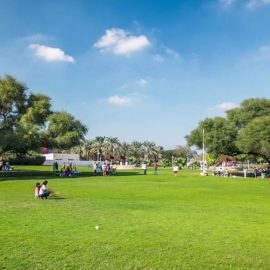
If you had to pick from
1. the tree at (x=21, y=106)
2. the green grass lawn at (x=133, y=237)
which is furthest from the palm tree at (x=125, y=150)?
the green grass lawn at (x=133, y=237)

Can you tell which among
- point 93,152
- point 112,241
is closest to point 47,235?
point 112,241

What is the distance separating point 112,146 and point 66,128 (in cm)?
6851

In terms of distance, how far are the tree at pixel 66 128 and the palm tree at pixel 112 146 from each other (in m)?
62.6

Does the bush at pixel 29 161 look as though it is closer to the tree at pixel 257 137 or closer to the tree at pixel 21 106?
the tree at pixel 21 106

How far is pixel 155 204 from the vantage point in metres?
18.4

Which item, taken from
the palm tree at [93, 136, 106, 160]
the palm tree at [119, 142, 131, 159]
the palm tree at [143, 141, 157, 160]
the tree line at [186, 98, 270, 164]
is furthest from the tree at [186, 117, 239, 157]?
the palm tree at [143, 141, 157, 160]

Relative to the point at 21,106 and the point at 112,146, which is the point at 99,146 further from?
the point at 21,106

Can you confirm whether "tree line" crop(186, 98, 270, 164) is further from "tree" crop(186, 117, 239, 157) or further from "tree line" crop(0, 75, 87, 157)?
"tree line" crop(0, 75, 87, 157)

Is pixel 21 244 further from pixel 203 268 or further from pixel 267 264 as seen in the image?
pixel 267 264

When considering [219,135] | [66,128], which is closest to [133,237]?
[219,135]

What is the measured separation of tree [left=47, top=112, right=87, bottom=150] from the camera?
8162 centimetres

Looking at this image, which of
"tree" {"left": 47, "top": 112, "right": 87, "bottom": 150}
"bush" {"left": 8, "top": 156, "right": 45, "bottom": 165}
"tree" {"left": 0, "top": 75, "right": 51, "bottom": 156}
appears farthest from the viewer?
"bush" {"left": 8, "top": 156, "right": 45, "bottom": 165}

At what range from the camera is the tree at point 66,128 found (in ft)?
268

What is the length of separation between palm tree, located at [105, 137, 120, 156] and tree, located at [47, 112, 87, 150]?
62.6 m
